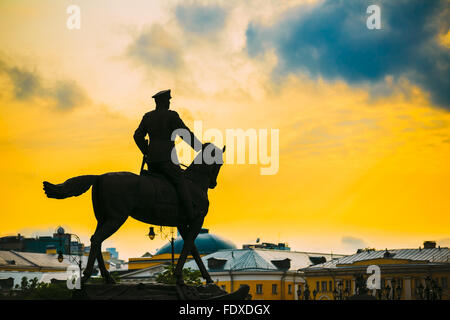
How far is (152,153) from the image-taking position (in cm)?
1390

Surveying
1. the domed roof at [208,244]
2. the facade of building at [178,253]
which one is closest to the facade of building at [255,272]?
the facade of building at [178,253]

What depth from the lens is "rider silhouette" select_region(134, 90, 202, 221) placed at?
45.0ft

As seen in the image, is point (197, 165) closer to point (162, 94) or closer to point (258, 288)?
point (162, 94)

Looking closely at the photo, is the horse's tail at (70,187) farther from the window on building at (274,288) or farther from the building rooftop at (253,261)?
the window on building at (274,288)

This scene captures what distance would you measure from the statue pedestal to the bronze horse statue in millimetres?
198

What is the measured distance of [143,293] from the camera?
12953mm

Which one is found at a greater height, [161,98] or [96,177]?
[161,98]

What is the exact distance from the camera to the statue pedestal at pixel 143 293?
1280 cm

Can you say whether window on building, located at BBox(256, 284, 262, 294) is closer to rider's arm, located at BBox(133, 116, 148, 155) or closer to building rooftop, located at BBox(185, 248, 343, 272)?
building rooftop, located at BBox(185, 248, 343, 272)

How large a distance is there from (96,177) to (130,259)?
87409 millimetres

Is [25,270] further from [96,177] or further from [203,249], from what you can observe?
[96,177]

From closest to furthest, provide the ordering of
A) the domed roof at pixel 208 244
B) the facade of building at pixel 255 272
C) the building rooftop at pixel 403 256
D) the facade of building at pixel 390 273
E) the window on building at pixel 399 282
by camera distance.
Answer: the facade of building at pixel 390 273 < the window on building at pixel 399 282 < the building rooftop at pixel 403 256 < the facade of building at pixel 255 272 < the domed roof at pixel 208 244

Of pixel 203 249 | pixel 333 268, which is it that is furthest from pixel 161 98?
pixel 203 249
